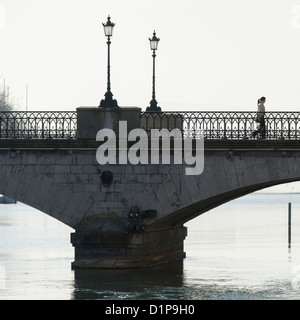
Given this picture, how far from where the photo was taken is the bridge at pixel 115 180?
4291 centimetres

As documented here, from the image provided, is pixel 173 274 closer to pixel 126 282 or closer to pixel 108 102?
pixel 126 282

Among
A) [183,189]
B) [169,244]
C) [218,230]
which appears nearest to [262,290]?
[183,189]

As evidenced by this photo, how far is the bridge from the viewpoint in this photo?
4291 centimetres

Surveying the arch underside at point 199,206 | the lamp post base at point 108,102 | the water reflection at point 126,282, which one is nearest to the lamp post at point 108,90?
the lamp post base at point 108,102

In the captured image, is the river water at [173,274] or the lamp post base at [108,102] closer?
the river water at [173,274]

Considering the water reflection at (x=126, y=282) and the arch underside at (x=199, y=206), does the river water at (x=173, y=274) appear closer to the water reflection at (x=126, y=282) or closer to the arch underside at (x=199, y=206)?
the water reflection at (x=126, y=282)

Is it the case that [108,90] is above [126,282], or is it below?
above

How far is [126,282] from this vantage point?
4166 cm

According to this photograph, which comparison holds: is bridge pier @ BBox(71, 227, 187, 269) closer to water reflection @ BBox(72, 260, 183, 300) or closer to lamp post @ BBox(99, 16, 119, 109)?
water reflection @ BBox(72, 260, 183, 300)

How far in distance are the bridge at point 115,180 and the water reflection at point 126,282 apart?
20.6 inches

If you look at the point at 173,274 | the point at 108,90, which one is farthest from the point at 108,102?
the point at 173,274

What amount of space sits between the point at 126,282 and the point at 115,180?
3664mm

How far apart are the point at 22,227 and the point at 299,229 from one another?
15.7m
